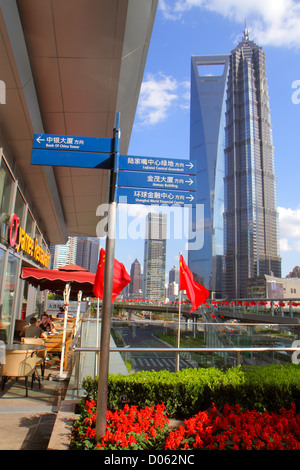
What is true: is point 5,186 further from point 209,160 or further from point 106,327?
point 209,160

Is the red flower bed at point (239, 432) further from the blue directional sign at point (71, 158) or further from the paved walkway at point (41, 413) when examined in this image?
the blue directional sign at point (71, 158)

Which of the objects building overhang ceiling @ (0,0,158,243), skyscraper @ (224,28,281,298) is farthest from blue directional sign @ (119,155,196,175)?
skyscraper @ (224,28,281,298)

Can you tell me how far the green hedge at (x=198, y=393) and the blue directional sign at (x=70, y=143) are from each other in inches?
114

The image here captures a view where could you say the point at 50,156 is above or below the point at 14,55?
below

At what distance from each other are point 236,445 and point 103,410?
4.25 ft

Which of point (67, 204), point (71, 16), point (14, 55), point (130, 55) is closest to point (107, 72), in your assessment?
point (130, 55)

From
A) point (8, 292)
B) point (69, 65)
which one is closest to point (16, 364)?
point (8, 292)

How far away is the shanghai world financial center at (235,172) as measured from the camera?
15400 cm

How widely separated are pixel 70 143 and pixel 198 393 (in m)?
3.45

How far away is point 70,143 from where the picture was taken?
12.0 ft

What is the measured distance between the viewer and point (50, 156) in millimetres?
3609

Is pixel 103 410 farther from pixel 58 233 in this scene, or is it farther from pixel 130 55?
pixel 58 233

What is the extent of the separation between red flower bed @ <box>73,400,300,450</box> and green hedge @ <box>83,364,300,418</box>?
282 millimetres

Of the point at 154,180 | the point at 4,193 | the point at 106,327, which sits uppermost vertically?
the point at 4,193
